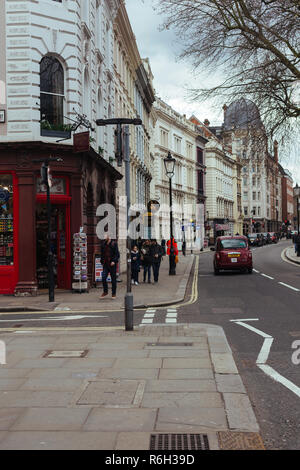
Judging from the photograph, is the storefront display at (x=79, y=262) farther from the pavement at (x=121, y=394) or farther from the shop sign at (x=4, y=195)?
the pavement at (x=121, y=394)

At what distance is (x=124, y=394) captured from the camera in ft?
20.2

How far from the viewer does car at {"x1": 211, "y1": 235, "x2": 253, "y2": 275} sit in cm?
2773

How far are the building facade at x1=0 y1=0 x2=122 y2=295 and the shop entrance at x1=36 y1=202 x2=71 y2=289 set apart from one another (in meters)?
0.03

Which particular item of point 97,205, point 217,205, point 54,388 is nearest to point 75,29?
point 97,205

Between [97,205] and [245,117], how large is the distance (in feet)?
22.9

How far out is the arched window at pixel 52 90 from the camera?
63.2 ft

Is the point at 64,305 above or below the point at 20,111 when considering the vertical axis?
below

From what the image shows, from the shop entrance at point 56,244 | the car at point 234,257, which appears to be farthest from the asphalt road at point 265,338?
the car at point 234,257

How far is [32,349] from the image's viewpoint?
9016mm

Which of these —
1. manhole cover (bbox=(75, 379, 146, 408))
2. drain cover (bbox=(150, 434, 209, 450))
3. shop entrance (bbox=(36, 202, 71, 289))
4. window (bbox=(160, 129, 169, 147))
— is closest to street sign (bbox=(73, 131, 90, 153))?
shop entrance (bbox=(36, 202, 71, 289))

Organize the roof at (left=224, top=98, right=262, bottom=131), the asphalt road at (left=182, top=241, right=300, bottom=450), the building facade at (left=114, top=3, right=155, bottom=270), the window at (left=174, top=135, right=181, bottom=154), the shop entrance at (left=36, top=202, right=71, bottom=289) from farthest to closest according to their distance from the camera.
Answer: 1. the window at (left=174, top=135, right=181, bottom=154)
2. the building facade at (left=114, top=3, right=155, bottom=270)
3. the roof at (left=224, top=98, right=262, bottom=131)
4. the shop entrance at (left=36, top=202, right=71, bottom=289)
5. the asphalt road at (left=182, top=241, right=300, bottom=450)
